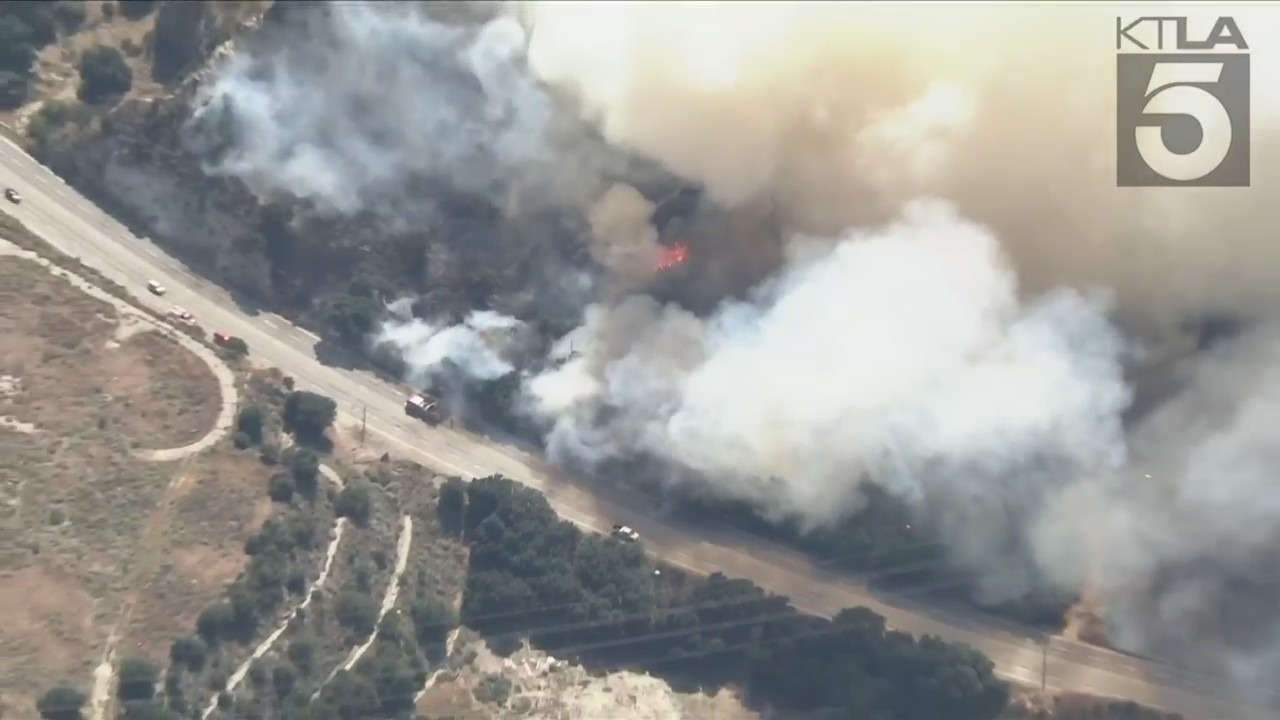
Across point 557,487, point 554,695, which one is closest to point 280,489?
point 557,487

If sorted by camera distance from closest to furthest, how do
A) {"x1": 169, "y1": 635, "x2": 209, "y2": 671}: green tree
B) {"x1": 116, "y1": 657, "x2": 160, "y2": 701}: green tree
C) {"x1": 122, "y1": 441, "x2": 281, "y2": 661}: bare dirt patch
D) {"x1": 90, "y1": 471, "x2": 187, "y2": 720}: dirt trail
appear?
{"x1": 90, "y1": 471, "x2": 187, "y2": 720}: dirt trail < {"x1": 116, "y1": 657, "x2": 160, "y2": 701}: green tree < {"x1": 169, "y1": 635, "x2": 209, "y2": 671}: green tree < {"x1": 122, "y1": 441, "x2": 281, "y2": 661}: bare dirt patch

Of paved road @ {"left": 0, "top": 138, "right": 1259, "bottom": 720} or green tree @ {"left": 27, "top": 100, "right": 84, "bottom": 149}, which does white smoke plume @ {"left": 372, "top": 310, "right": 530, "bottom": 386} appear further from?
green tree @ {"left": 27, "top": 100, "right": 84, "bottom": 149}

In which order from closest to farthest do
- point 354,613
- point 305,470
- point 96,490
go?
point 96,490 < point 354,613 < point 305,470

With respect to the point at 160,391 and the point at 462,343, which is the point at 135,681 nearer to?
the point at 160,391

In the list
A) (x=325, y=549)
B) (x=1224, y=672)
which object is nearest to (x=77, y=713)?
(x=325, y=549)

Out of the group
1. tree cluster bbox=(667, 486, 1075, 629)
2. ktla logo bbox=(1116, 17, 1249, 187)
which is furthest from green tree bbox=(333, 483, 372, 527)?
ktla logo bbox=(1116, 17, 1249, 187)

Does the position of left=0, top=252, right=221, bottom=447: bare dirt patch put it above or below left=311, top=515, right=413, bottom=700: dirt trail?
above

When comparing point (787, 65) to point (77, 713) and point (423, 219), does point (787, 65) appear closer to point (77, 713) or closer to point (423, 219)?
point (423, 219)
